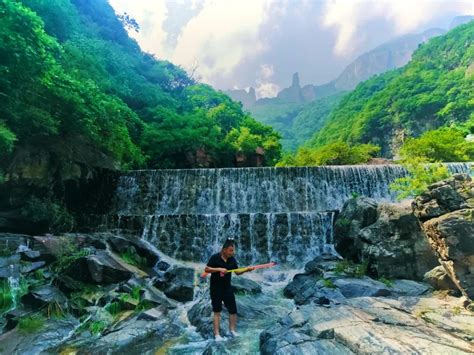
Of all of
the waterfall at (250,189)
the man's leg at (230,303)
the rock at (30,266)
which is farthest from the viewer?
the waterfall at (250,189)

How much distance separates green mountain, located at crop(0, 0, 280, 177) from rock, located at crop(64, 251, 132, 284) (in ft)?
13.3

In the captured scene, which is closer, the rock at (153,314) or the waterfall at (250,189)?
the rock at (153,314)

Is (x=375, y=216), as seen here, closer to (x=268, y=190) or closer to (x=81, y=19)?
(x=268, y=190)

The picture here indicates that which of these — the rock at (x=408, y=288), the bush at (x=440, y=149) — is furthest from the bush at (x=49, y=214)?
the bush at (x=440, y=149)

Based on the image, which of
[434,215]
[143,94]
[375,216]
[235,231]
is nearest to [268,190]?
[235,231]

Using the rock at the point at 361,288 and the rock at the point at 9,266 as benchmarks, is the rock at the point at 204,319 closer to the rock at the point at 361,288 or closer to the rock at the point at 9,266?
the rock at the point at 361,288

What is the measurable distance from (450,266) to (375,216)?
16.4 feet

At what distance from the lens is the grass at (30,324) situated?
21.5ft

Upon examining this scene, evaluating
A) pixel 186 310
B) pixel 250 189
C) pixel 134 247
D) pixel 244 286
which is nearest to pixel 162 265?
pixel 134 247

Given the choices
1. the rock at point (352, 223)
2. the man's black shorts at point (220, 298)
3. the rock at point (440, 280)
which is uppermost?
the rock at point (352, 223)

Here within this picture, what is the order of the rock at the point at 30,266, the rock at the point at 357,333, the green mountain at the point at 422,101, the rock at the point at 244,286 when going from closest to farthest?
the rock at the point at 357,333 < the rock at the point at 30,266 < the rock at the point at 244,286 < the green mountain at the point at 422,101

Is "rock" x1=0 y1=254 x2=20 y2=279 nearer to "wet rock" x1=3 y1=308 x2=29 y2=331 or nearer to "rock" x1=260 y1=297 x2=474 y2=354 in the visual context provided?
"wet rock" x1=3 y1=308 x2=29 y2=331

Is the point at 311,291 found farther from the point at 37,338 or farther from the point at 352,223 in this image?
the point at 37,338

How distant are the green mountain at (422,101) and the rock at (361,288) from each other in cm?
3949
